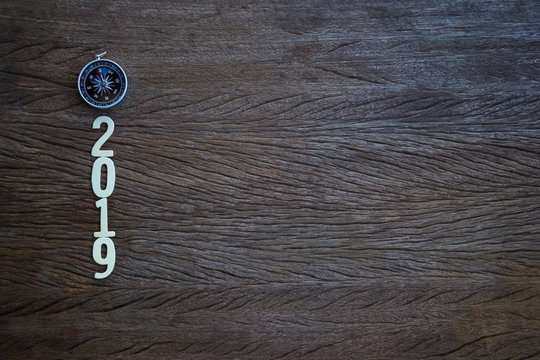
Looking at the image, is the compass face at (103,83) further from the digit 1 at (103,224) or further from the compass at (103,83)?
the digit 1 at (103,224)

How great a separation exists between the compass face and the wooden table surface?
0.04 meters

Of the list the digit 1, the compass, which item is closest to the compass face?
the compass

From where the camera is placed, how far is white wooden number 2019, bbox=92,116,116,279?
1616mm

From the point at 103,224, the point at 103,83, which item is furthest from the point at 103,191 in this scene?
the point at 103,83

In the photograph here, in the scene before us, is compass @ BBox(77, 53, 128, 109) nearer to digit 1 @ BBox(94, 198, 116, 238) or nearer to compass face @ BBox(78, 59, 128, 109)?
compass face @ BBox(78, 59, 128, 109)

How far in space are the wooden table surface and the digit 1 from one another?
3cm

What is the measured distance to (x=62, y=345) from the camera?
1597 millimetres

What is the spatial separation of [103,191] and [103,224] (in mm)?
120

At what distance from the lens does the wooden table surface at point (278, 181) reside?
1.61 m

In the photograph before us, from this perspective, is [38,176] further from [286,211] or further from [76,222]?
[286,211]

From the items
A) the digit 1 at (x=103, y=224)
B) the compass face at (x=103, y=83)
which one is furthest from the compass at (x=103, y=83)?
the digit 1 at (x=103, y=224)

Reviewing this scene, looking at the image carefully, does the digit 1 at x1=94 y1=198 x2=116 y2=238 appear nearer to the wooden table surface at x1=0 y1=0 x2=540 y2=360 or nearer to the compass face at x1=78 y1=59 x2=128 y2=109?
the wooden table surface at x1=0 y1=0 x2=540 y2=360

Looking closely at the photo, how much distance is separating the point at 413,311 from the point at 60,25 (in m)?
Result: 1.68

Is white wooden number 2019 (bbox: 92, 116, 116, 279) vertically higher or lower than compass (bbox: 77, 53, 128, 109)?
lower
